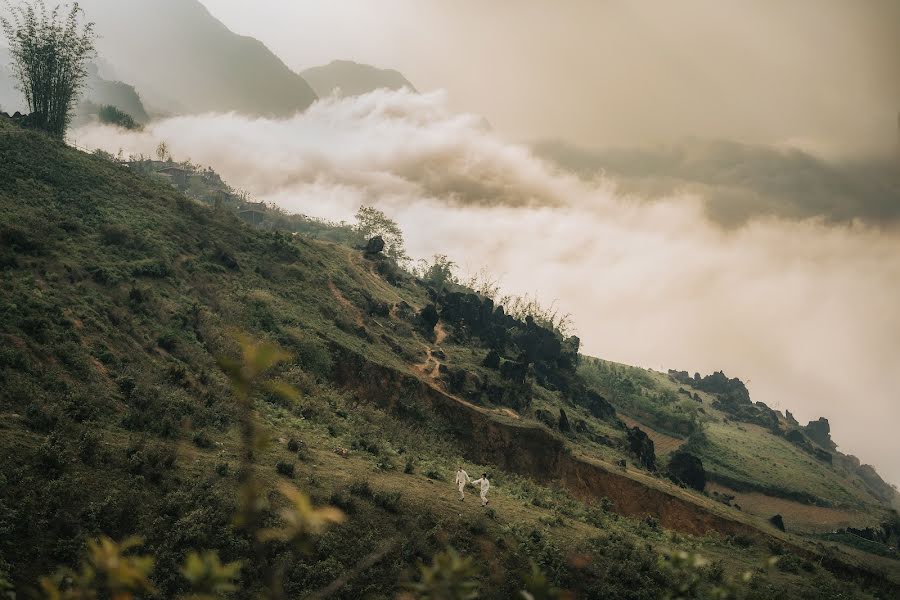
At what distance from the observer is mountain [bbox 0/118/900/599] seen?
45.0ft

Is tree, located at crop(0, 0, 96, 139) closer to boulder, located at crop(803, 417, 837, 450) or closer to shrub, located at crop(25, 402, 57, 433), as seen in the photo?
shrub, located at crop(25, 402, 57, 433)

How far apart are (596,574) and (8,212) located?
39670 millimetres

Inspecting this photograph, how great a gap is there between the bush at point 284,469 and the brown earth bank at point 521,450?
2375cm

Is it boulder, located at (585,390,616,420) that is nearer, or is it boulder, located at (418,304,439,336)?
boulder, located at (418,304,439,336)

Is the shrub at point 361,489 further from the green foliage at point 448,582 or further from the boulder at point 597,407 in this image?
the boulder at point 597,407

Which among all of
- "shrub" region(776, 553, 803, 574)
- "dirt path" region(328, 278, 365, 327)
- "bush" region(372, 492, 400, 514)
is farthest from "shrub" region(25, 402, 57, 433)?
"dirt path" region(328, 278, 365, 327)

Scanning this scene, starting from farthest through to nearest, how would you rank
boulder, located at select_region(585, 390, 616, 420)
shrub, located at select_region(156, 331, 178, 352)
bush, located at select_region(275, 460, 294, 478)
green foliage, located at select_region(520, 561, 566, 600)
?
boulder, located at select_region(585, 390, 616, 420) < shrub, located at select_region(156, 331, 178, 352) < bush, located at select_region(275, 460, 294, 478) < green foliage, located at select_region(520, 561, 566, 600)

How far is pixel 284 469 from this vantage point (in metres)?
20.0

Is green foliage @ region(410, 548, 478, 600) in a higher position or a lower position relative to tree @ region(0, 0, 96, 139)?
lower

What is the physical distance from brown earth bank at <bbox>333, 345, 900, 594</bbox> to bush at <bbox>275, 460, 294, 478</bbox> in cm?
2375

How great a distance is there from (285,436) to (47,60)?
55191 mm

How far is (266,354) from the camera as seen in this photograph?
2.76 m

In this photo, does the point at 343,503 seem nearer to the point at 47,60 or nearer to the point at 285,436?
the point at 285,436

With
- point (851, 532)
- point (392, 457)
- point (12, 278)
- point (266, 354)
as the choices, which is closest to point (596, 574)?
point (392, 457)
